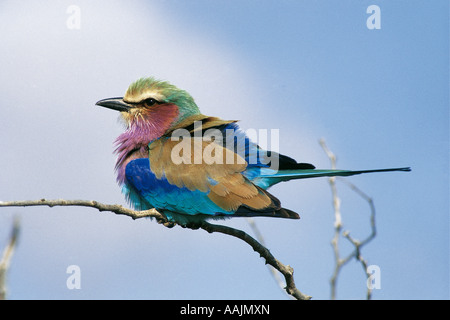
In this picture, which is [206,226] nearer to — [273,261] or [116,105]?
[273,261]

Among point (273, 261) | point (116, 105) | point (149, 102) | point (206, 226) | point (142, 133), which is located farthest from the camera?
point (116, 105)

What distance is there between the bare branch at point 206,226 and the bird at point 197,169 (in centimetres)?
8

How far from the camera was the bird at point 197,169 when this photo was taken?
430 cm

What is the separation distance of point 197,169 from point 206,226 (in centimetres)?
44

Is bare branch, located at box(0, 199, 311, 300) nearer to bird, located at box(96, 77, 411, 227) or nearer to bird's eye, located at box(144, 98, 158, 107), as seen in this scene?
bird, located at box(96, 77, 411, 227)

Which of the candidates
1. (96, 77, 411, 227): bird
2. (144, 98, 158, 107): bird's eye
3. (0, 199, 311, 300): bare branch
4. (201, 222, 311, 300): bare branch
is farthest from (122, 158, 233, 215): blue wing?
(144, 98, 158, 107): bird's eye

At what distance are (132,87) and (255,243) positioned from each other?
187 centimetres

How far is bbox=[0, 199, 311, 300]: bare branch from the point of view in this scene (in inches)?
123

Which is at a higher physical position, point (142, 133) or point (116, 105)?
point (116, 105)

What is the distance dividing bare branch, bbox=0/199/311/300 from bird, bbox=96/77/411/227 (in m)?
0.08

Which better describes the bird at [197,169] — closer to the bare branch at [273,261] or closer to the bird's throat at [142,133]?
the bird's throat at [142,133]

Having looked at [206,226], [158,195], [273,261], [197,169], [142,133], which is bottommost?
[273,261]

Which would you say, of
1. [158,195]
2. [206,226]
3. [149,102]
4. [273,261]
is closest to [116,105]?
[149,102]

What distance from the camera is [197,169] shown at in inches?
174
